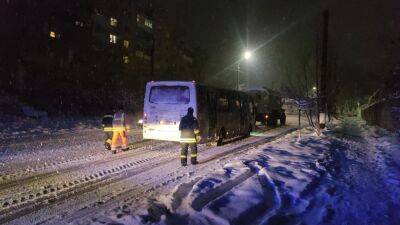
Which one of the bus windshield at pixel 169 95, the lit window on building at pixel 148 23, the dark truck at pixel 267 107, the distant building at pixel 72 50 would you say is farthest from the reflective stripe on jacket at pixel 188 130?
the lit window on building at pixel 148 23

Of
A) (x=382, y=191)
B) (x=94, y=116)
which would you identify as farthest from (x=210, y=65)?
(x=382, y=191)

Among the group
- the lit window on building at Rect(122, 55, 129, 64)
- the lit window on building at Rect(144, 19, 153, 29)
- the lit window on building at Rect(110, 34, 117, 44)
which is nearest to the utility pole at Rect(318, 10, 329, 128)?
the lit window on building at Rect(122, 55, 129, 64)

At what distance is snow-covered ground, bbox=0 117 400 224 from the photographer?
273 inches

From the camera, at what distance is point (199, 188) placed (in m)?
8.78

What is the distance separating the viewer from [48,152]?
15.1m

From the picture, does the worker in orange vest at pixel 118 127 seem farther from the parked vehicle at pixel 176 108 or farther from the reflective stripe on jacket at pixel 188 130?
the reflective stripe on jacket at pixel 188 130

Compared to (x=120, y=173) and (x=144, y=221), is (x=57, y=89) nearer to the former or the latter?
(x=120, y=173)

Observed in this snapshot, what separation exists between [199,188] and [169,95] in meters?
8.08

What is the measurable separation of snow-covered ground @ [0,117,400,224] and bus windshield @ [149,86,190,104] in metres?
2.19

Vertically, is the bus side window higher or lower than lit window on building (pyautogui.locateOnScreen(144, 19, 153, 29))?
lower

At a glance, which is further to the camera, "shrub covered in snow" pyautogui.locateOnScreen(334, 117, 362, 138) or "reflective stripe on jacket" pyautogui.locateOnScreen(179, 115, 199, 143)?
"shrub covered in snow" pyautogui.locateOnScreen(334, 117, 362, 138)

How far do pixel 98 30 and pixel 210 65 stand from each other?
2971 cm

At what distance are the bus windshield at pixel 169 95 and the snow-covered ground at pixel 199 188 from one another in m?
2.19

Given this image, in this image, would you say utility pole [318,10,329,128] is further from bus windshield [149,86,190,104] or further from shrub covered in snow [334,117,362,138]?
bus windshield [149,86,190,104]
